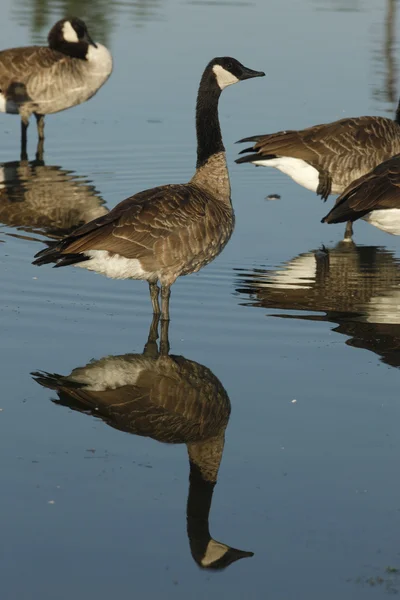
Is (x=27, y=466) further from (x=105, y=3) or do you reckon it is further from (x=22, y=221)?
(x=105, y=3)

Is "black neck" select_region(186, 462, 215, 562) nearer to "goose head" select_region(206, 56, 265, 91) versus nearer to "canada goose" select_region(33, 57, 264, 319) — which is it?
"canada goose" select_region(33, 57, 264, 319)

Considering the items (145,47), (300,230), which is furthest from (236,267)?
(145,47)

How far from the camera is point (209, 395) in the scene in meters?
7.88

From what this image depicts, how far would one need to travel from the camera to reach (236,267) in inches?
453

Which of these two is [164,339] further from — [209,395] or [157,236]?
[209,395]

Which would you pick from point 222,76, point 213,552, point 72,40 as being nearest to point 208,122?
point 222,76

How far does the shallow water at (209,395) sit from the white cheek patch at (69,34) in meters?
1.71

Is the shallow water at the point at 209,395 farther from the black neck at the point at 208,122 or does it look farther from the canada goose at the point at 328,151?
the black neck at the point at 208,122

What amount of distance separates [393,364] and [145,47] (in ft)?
55.5

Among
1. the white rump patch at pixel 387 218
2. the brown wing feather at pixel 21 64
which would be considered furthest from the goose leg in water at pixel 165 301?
the brown wing feather at pixel 21 64

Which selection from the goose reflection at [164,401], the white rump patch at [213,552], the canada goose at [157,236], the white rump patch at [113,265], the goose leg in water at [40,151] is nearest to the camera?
the white rump patch at [213,552]

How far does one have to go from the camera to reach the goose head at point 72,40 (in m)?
18.4

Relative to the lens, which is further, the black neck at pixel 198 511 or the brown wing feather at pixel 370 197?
the brown wing feather at pixel 370 197

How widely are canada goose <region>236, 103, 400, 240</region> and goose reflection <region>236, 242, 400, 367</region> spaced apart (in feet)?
4.90
